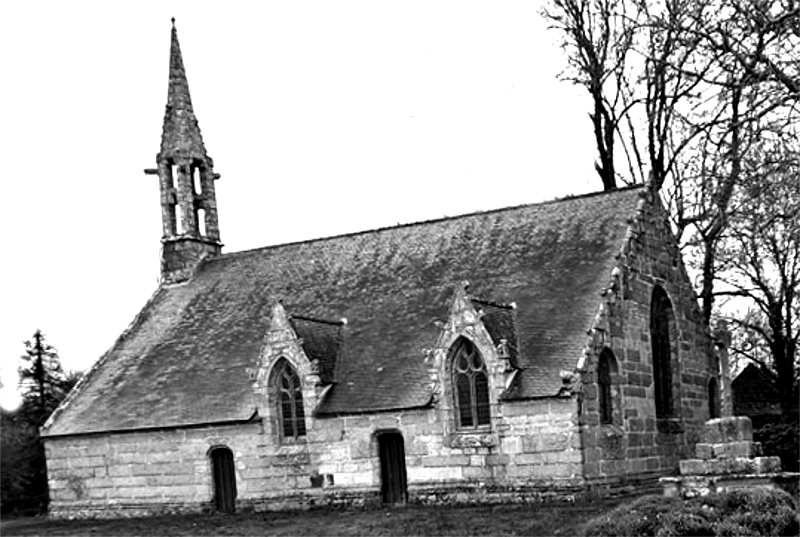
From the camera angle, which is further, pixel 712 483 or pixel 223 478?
pixel 223 478

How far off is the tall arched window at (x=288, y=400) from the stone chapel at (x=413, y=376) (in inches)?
2.1

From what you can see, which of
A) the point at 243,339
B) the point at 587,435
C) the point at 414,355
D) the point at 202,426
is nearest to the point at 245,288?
the point at 243,339

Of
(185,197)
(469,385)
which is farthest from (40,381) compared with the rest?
(469,385)

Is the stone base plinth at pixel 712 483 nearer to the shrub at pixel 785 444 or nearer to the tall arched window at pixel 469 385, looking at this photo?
the tall arched window at pixel 469 385

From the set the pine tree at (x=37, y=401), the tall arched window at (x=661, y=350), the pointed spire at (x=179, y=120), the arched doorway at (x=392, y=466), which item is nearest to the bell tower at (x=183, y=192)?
the pointed spire at (x=179, y=120)

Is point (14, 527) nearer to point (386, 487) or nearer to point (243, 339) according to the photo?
point (243, 339)

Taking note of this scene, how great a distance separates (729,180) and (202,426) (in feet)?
68.8

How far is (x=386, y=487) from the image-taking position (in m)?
29.2

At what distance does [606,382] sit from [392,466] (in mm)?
5866

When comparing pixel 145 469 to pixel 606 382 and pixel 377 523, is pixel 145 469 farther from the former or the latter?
pixel 606 382

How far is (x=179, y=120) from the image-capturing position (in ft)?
131

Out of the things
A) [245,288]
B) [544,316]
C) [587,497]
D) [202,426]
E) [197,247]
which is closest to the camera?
[587,497]

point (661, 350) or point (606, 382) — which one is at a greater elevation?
point (661, 350)

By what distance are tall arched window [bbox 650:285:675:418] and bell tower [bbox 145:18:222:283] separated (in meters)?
16.2
